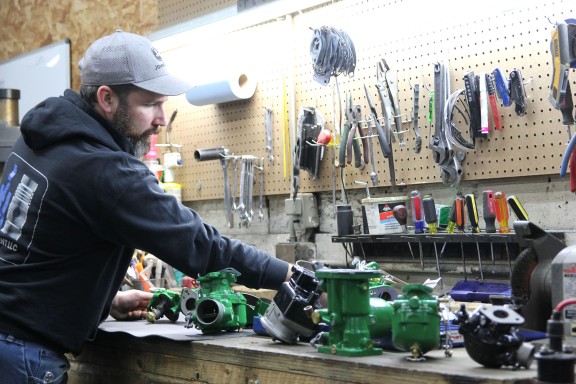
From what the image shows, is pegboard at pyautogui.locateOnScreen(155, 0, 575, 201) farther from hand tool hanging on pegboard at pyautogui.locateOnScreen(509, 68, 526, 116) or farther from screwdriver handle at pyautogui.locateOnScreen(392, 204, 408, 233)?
screwdriver handle at pyautogui.locateOnScreen(392, 204, 408, 233)

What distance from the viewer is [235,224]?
386cm

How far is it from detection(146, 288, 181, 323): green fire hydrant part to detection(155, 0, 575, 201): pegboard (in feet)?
3.86

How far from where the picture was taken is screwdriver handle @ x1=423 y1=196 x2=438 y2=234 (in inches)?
111

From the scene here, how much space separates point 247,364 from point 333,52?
5.75 ft

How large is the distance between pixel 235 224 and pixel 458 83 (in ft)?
4.36

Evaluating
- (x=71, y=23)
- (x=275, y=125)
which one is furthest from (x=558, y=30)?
(x=71, y=23)

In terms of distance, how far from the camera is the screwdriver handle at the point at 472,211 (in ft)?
8.98

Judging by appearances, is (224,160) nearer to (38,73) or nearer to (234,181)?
(234,181)

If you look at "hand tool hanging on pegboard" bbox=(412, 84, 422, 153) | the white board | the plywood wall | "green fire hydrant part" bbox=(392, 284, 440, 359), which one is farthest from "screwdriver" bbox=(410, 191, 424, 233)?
the white board

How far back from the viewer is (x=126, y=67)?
80.5 inches

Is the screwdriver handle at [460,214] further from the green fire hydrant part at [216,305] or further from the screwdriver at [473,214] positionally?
the green fire hydrant part at [216,305]

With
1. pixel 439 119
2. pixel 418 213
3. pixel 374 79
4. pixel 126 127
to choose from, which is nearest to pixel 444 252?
pixel 418 213

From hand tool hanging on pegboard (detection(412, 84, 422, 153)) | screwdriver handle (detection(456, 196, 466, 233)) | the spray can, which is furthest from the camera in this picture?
the spray can

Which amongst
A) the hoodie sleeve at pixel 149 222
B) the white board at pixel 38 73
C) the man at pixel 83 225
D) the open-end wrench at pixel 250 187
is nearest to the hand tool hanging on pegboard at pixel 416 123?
the open-end wrench at pixel 250 187
